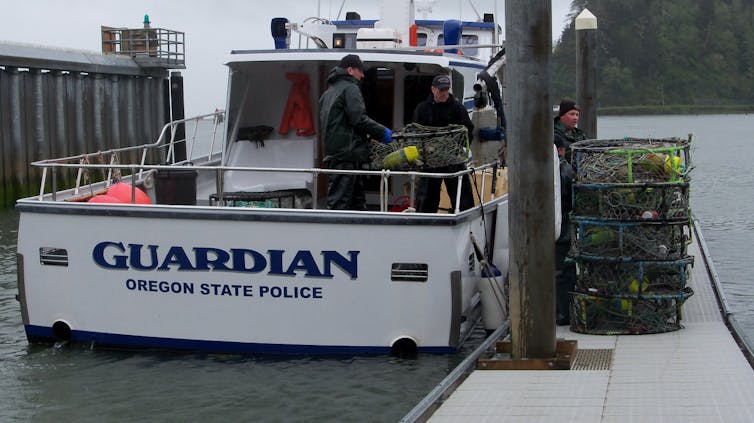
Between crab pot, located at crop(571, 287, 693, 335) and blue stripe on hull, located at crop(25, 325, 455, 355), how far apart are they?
1073 millimetres

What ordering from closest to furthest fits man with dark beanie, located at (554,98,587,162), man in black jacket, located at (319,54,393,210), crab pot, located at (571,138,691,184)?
crab pot, located at (571,138,691,184) < man in black jacket, located at (319,54,393,210) < man with dark beanie, located at (554,98,587,162)

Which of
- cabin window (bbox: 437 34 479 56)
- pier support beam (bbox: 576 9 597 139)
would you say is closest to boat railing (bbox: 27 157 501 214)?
cabin window (bbox: 437 34 479 56)

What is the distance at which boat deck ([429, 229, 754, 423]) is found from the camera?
6332 mm

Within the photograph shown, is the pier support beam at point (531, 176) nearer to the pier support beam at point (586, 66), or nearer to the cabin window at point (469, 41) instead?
the cabin window at point (469, 41)

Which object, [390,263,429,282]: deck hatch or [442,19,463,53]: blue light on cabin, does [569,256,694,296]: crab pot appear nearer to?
[390,263,429,282]: deck hatch

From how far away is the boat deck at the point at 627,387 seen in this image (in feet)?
20.8

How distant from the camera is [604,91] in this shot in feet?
271

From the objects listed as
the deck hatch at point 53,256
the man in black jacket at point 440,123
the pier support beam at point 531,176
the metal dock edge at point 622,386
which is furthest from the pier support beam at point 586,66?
the pier support beam at point 531,176

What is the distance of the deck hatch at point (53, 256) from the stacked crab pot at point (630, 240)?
159 inches

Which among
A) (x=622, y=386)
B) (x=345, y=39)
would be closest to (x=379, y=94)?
(x=345, y=39)

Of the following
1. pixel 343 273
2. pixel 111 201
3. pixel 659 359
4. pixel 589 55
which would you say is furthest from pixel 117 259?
pixel 589 55

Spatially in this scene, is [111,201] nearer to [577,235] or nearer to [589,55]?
[577,235]

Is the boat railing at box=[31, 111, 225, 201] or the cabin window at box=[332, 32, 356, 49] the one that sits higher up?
the cabin window at box=[332, 32, 356, 49]

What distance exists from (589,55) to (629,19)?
70.6 m
